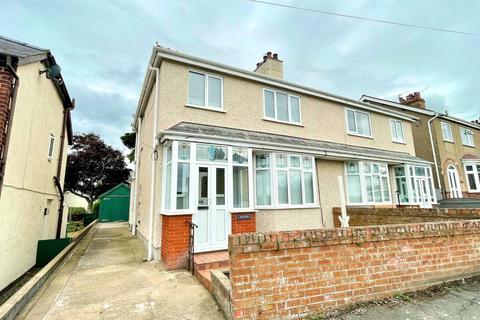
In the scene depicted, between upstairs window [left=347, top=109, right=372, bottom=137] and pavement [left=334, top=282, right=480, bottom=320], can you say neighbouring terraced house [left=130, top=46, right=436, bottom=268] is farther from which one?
pavement [left=334, top=282, right=480, bottom=320]

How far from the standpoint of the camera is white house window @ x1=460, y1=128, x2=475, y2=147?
2173 cm

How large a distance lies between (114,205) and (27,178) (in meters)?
16.3

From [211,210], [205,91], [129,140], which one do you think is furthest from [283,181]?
[129,140]

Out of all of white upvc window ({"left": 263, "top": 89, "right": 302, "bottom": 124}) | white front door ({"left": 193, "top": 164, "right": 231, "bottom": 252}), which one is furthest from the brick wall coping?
white upvc window ({"left": 263, "top": 89, "right": 302, "bottom": 124})

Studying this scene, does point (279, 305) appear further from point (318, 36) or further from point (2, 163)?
point (318, 36)

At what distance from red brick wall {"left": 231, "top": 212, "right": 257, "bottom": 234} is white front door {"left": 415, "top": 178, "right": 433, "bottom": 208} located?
456 inches

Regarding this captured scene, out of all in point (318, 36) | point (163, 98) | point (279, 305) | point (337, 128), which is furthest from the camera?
point (337, 128)

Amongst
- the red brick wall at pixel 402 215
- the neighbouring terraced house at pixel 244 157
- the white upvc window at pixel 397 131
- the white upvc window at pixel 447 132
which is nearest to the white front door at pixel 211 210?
the neighbouring terraced house at pixel 244 157

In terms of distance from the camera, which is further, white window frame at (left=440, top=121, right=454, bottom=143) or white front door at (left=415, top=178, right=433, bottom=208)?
white window frame at (left=440, top=121, right=454, bottom=143)

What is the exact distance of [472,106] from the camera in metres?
35.8

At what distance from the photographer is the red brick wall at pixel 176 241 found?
19.6 ft

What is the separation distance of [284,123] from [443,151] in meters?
17.3

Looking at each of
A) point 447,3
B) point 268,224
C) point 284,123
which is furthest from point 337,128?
point 268,224

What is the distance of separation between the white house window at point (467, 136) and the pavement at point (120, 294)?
28.1 m
